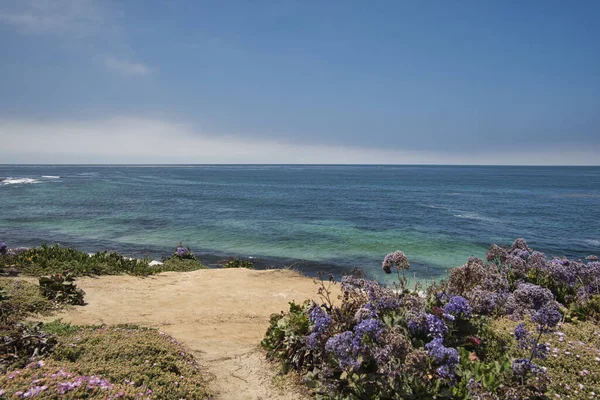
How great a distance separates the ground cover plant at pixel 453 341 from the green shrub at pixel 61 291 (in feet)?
20.7

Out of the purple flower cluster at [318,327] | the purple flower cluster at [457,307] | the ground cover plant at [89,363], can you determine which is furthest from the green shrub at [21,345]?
the purple flower cluster at [457,307]

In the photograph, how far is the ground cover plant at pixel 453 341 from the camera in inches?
170

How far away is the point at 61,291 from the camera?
987 centimetres

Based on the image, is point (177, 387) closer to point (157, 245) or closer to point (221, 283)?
point (221, 283)

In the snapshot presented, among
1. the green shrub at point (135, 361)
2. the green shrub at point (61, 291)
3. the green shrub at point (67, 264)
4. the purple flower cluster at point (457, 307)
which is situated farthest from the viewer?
the green shrub at point (67, 264)

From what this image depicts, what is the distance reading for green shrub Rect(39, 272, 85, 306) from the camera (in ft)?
31.9

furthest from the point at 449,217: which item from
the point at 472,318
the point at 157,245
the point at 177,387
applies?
the point at 177,387

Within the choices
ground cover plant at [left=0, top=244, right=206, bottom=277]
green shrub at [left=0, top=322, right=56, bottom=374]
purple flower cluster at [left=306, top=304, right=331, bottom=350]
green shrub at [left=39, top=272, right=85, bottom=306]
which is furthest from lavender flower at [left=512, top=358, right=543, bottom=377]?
ground cover plant at [left=0, top=244, right=206, bottom=277]

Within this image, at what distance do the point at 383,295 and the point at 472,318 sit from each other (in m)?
1.74

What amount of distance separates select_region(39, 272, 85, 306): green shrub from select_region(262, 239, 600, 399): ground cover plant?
6303 mm

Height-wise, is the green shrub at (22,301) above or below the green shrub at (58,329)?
below

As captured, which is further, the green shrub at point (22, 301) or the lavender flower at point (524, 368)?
the green shrub at point (22, 301)

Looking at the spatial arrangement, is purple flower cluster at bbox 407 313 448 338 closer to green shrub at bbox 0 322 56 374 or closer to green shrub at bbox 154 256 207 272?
green shrub at bbox 0 322 56 374

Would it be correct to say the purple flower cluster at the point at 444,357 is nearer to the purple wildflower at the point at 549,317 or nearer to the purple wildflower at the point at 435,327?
the purple wildflower at the point at 435,327
